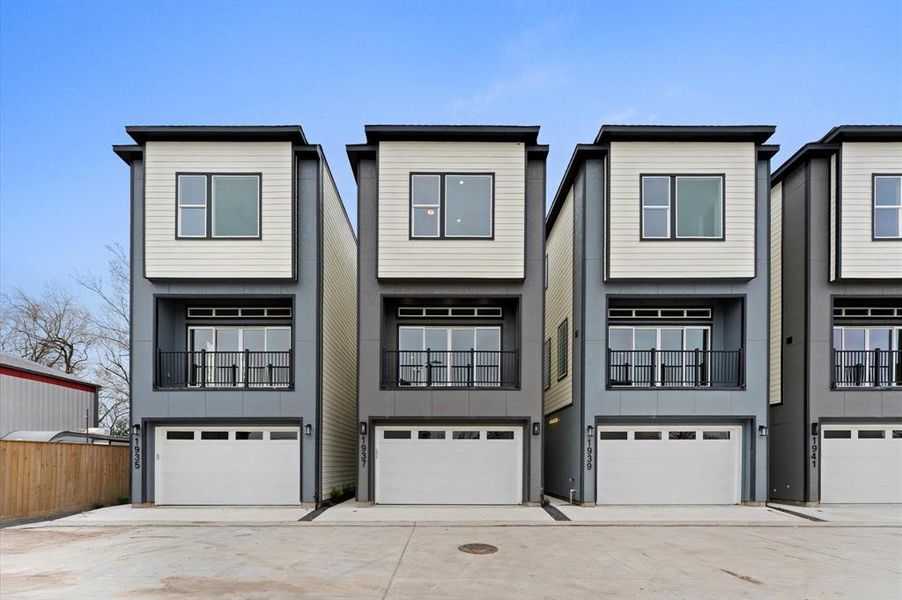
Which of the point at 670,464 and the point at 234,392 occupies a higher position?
the point at 234,392

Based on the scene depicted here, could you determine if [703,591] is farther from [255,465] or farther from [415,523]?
[255,465]

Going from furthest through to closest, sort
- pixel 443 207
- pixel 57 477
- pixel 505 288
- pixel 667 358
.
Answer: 1. pixel 667 358
2. pixel 505 288
3. pixel 443 207
4. pixel 57 477

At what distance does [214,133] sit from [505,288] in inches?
321

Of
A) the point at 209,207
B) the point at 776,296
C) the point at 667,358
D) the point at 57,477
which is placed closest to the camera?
the point at 57,477

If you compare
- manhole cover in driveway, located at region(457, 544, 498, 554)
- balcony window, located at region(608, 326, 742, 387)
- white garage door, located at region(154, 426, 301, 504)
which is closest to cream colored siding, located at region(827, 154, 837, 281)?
balcony window, located at region(608, 326, 742, 387)

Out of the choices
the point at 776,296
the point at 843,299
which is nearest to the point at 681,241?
the point at 776,296

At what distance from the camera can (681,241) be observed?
579 inches

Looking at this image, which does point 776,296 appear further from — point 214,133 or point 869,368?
point 214,133

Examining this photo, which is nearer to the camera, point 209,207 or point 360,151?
point 209,207

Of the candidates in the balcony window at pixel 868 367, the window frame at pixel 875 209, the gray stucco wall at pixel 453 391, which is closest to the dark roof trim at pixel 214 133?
the gray stucco wall at pixel 453 391

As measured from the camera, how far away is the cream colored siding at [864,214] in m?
14.7

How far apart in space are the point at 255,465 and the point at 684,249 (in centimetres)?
1190

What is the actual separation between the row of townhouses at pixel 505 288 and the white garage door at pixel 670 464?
0.05 m

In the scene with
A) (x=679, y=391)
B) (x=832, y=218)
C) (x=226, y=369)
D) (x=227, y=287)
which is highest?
(x=832, y=218)
